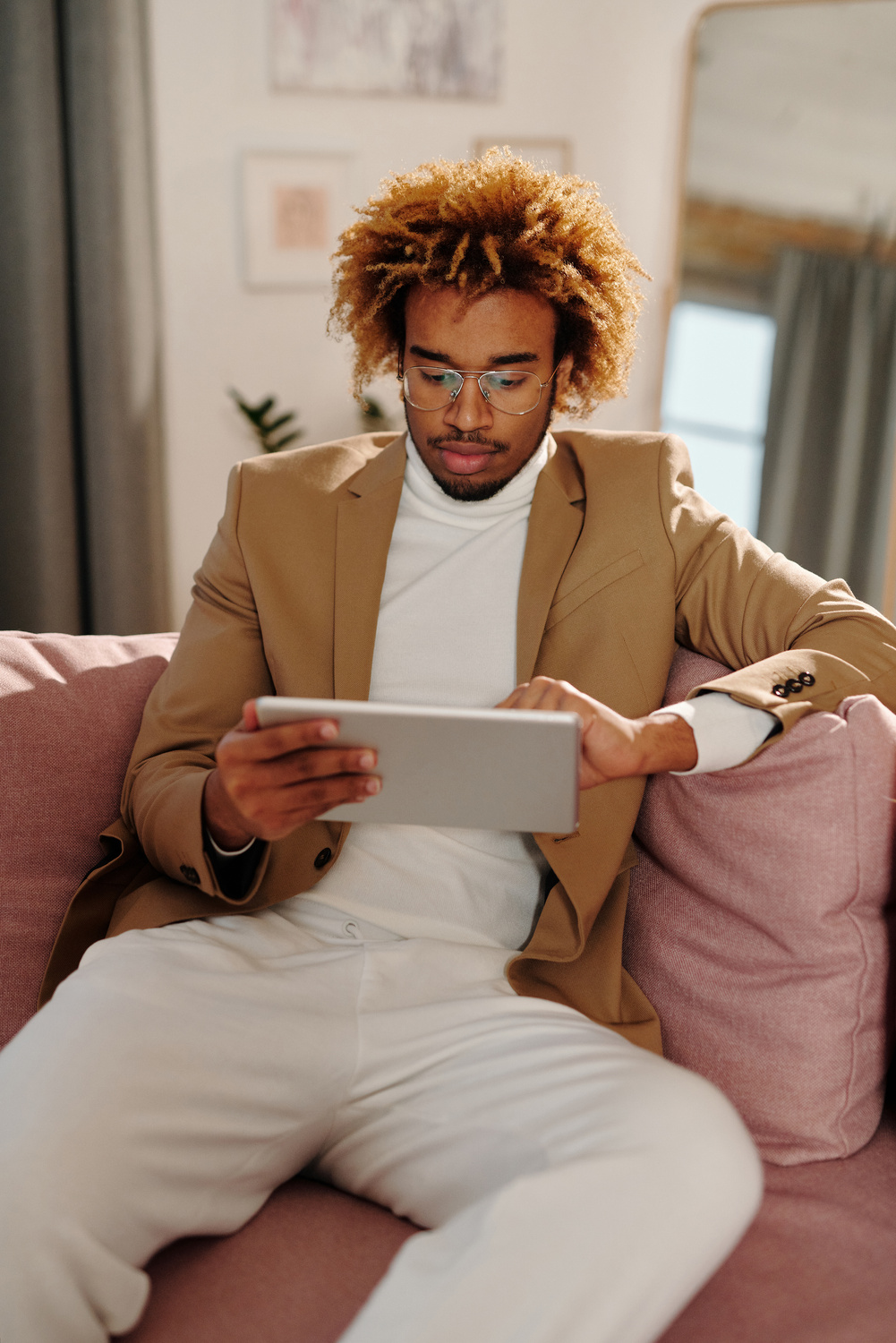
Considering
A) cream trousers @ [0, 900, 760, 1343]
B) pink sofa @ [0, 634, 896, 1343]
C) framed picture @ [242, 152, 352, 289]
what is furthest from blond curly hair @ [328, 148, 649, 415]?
framed picture @ [242, 152, 352, 289]

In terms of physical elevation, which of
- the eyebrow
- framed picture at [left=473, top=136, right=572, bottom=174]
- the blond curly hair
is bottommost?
the eyebrow

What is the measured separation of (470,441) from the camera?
59.9 inches

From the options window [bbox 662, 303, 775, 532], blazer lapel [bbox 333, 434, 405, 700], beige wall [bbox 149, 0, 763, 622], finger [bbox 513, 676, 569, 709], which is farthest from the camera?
window [bbox 662, 303, 775, 532]

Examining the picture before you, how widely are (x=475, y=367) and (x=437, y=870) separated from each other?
67 cm

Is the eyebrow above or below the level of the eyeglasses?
above

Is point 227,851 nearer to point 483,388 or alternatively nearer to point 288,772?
point 288,772

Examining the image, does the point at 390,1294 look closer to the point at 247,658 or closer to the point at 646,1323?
the point at 646,1323

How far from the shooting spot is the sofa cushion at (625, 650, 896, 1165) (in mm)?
1230

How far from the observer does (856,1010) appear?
1.24 metres

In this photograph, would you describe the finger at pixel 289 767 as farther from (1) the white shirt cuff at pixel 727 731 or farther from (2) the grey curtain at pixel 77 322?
(2) the grey curtain at pixel 77 322

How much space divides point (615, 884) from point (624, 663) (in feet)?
0.92

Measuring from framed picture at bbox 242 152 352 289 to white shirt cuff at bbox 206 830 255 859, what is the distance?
2.08 m

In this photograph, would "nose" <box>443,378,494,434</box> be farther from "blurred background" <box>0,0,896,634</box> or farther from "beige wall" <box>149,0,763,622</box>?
"beige wall" <box>149,0,763,622</box>

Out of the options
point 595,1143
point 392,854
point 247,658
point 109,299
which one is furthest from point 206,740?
point 109,299
